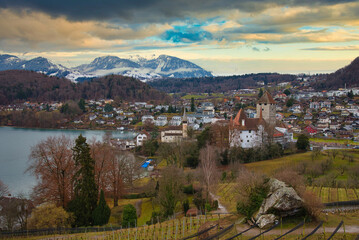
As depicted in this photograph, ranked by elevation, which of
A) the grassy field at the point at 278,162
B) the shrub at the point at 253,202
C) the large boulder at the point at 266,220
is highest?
the shrub at the point at 253,202

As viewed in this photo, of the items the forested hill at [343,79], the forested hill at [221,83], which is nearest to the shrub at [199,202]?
the forested hill at [343,79]

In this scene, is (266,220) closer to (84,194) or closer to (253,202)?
(253,202)

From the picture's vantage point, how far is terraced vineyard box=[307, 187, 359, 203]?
1577 cm

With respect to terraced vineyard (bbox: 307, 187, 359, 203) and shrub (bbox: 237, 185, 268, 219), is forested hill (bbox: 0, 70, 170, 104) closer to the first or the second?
terraced vineyard (bbox: 307, 187, 359, 203)

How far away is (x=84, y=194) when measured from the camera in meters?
16.0

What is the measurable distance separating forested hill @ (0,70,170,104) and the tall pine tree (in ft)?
285

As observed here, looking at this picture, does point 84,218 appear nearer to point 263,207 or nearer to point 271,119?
point 263,207

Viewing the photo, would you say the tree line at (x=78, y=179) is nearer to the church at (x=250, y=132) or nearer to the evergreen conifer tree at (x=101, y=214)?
the evergreen conifer tree at (x=101, y=214)

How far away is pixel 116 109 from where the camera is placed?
87875 millimetres

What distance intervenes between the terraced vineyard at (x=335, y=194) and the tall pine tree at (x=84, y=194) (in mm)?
11249

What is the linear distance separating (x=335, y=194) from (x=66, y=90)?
105 m

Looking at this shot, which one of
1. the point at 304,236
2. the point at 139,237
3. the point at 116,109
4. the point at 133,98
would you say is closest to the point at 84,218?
the point at 139,237

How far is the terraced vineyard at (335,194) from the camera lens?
15.8 metres

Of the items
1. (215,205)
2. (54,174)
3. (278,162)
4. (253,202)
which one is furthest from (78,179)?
(278,162)
